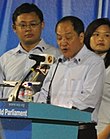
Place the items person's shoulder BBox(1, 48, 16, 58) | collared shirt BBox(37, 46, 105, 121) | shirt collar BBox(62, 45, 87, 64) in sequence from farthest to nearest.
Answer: person's shoulder BBox(1, 48, 16, 58) < shirt collar BBox(62, 45, 87, 64) < collared shirt BBox(37, 46, 105, 121)

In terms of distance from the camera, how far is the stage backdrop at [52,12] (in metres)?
2.96

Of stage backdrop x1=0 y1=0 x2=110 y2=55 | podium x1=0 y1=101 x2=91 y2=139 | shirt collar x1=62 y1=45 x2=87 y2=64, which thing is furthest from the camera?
stage backdrop x1=0 y1=0 x2=110 y2=55

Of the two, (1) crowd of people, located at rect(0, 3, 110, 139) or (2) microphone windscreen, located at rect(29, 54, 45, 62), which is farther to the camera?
(1) crowd of people, located at rect(0, 3, 110, 139)

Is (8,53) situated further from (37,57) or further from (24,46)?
(37,57)

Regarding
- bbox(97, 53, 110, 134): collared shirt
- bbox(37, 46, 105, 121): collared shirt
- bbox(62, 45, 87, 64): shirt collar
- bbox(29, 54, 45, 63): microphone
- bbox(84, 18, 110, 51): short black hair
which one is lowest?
bbox(97, 53, 110, 134): collared shirt

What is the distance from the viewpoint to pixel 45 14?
3062mm

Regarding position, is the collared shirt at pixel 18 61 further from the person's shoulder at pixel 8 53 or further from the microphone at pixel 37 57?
the microphone at pixel 37 57

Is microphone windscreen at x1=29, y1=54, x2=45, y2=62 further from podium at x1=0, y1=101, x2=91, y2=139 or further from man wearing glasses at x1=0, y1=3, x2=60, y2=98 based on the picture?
man wearing glasses at x1=0, y1=3, x2=60, y2=98

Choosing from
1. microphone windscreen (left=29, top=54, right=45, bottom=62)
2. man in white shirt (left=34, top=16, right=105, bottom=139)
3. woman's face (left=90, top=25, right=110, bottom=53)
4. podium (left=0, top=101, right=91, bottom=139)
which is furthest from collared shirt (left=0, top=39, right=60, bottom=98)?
podium (left=0, top=101, right=91, bottom=139)

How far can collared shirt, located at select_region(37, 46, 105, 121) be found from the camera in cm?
194

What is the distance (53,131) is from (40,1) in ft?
6.75

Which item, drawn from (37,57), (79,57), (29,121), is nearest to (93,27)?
(79,57)

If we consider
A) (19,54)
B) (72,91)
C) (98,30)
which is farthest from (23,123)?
(19,54)

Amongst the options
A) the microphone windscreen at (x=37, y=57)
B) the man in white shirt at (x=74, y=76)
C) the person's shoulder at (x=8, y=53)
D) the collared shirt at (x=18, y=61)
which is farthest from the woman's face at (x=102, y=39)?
the microphone windscreen at (x=37, y=57)
